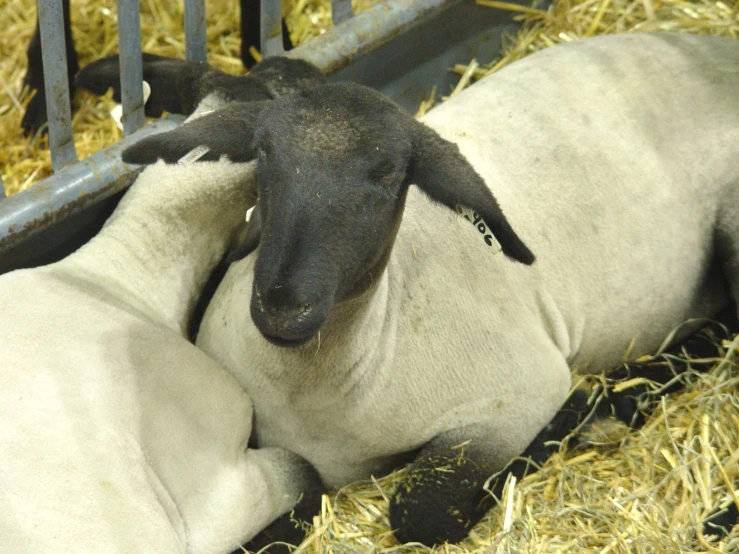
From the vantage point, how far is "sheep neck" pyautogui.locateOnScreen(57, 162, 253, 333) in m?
2.97

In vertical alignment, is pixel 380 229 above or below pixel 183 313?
above

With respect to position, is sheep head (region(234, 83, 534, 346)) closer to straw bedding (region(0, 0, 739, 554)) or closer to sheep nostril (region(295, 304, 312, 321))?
sheep nostril (region(295, 304, 312, 321))

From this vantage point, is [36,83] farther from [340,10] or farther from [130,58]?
[340,10]

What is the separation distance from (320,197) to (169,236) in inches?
36.0

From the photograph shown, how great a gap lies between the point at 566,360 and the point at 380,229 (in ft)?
4.01

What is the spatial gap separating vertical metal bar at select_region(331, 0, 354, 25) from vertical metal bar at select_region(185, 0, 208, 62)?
1.91ft

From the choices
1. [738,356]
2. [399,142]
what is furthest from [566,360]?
[399,142]

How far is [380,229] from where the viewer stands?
2406 millimetres

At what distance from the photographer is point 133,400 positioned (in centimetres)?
259

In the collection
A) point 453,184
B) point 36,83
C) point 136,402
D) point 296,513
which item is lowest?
point 296,513

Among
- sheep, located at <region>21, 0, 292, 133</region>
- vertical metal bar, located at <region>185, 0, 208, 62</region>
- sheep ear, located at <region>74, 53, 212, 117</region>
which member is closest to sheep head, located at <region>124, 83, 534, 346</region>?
sheep ear, located at <region>74, 53, 212, 117</region>

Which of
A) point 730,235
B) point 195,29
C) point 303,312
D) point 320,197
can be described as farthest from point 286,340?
point 730,235

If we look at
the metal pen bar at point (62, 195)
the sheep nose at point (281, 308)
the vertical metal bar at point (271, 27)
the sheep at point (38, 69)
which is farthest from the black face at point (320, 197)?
the sheep at point (38, 69)

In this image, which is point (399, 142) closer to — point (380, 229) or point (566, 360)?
point (380, 229)
